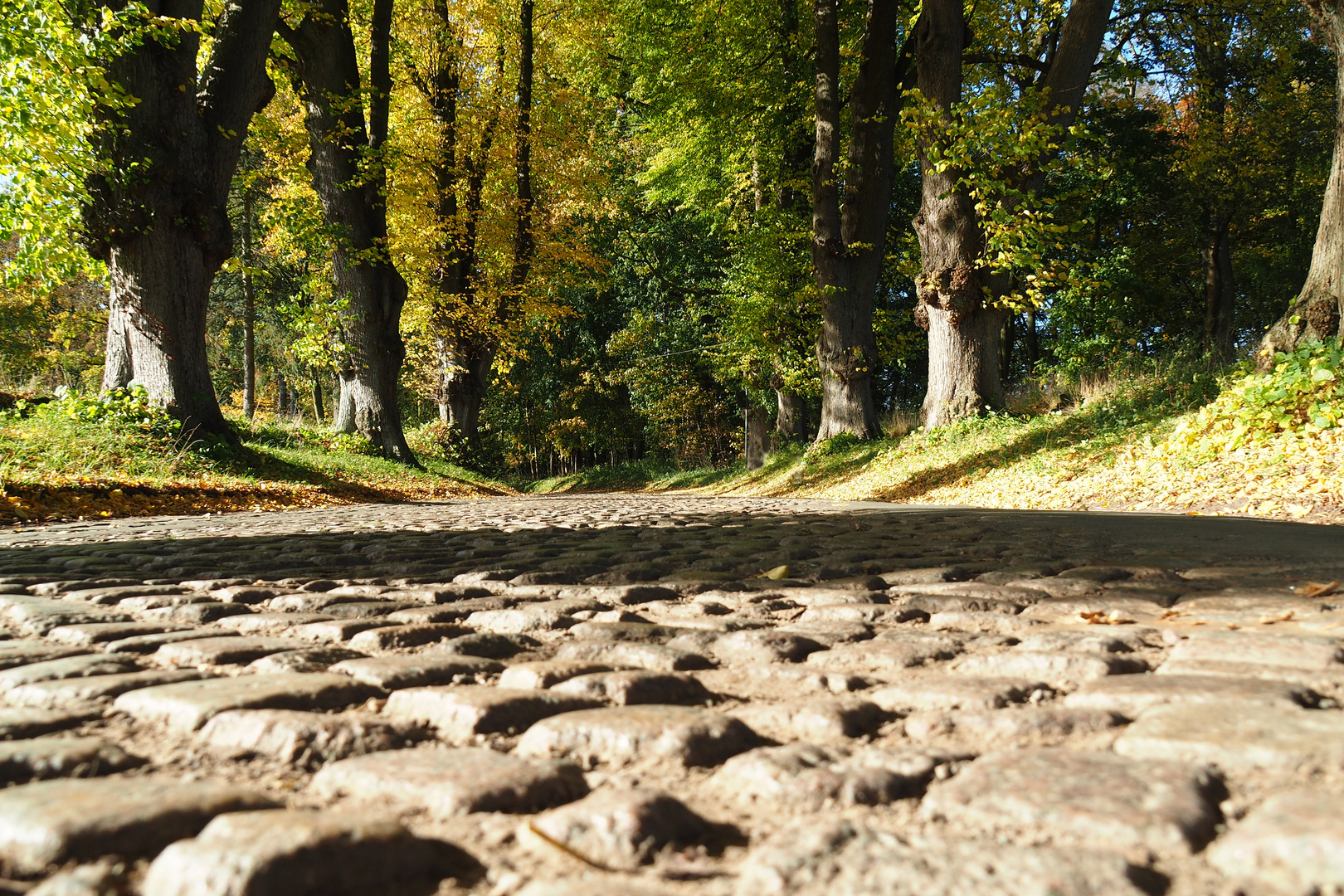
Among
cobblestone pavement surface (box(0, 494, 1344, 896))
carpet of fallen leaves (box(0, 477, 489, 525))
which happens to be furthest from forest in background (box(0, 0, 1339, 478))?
cobblestone pavement surface (box(0, 494, 1344, 896))

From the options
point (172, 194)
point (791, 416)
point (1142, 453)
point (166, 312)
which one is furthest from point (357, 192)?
point (1142, 453)

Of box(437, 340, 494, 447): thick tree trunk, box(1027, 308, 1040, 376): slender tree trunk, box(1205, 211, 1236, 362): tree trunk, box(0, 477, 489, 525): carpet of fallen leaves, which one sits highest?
box(1205, 211, 1236, 362): tree trunk

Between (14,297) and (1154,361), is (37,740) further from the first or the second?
(14,297)

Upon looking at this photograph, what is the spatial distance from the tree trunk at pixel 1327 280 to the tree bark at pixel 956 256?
11.1 feet

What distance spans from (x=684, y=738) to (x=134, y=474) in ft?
33.6

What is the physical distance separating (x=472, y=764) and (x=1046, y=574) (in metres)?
2.77

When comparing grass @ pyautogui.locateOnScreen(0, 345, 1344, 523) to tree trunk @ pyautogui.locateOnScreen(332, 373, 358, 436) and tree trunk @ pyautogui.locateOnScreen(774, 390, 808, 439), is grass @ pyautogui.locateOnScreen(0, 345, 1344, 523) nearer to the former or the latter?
tree trunk @ pyautogui.locateOnScreen(332, 373, 358, 436)

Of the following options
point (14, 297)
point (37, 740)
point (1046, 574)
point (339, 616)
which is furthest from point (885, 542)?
point (14, 297)

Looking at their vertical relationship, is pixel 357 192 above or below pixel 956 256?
Answer: above

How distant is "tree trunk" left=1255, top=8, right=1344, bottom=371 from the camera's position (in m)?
8.33

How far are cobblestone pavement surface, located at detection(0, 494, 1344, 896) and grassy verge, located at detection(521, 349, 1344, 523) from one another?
4.81 m

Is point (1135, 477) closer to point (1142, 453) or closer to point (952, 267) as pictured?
point (1142, 453)

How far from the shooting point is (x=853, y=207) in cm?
1656

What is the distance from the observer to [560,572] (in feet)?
12.4
